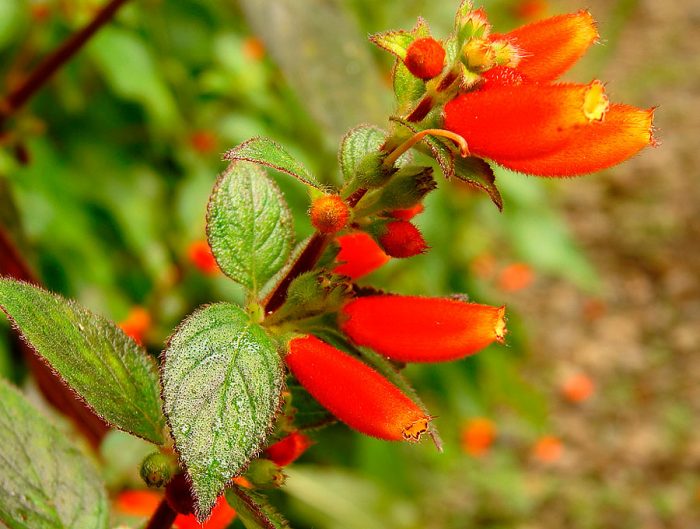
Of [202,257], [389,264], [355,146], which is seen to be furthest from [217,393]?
[389,264]

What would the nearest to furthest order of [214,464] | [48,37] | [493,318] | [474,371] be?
1. [214,464]
2. [493,318]
3. [48,37]
4. [474,371]

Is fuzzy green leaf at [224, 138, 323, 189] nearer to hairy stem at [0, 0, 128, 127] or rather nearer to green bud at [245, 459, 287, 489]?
green bud at [245, 459, 287, 489]

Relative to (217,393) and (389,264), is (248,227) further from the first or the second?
(389,264)

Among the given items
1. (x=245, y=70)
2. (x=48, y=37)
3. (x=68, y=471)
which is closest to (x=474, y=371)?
(x=245, y=70)

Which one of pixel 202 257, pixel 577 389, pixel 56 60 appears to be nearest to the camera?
pixel 56 60

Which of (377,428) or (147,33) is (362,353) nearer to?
(377,428)
